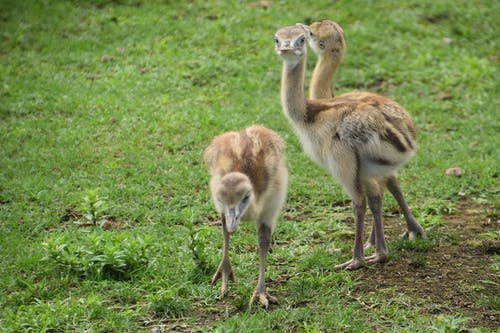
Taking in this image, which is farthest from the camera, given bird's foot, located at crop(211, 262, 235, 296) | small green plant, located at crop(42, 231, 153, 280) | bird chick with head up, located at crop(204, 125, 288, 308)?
small green plant, located at crop(42, 231, 153, 280)

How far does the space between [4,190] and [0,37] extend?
465 centimetres

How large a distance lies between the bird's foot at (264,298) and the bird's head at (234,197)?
0.75 m

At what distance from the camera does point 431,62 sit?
11414 millimetres

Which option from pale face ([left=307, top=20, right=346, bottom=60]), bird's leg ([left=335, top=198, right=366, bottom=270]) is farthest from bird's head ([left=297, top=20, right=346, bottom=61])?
bird's leg ([left=335, top=198, right=366, bottom=270])

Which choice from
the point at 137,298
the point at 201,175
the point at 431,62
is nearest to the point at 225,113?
the point at 201,175

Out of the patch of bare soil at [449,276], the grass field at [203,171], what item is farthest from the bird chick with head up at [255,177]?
the patch of bare soil at [449,276]

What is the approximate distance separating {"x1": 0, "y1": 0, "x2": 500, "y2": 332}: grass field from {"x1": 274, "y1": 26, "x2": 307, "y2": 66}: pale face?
164cm

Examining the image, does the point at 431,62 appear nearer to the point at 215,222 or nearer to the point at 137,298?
the point at 215,222

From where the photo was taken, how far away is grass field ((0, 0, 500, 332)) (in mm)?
6035

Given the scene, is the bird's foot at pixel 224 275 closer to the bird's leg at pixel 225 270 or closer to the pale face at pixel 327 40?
the bird's leg at pixel 225 270

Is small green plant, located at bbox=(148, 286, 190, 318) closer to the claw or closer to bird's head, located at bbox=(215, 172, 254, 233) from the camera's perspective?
bird's head, located at bbox=(215, 172, 254, 233)

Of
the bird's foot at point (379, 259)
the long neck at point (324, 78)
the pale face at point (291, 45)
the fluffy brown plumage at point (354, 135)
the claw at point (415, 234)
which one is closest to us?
the fluffy brown plumage at point (354, 135)

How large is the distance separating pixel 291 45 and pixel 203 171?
2.46 metres

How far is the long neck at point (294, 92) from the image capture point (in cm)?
684
